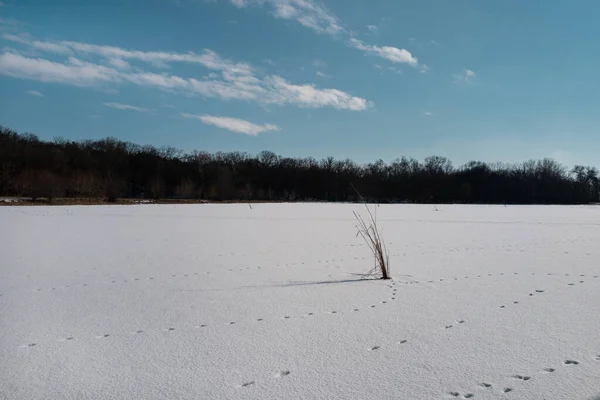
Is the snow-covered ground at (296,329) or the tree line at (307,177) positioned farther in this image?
the tree line at (307,177)

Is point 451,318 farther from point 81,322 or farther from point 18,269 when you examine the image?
point 18,269

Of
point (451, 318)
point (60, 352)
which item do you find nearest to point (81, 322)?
point (60, 352)

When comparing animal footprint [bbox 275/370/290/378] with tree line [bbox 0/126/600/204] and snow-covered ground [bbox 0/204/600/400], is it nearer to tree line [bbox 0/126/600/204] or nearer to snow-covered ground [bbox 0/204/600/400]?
snow-covered ground [bbox 0/204/600/400]

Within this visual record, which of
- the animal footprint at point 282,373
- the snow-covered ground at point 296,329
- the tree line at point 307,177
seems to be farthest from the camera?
the tree line at point 307,177

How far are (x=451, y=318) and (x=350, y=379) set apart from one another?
1394 mm

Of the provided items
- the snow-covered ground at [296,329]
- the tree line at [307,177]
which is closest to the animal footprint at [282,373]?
the snow-covered ground at [296,329]

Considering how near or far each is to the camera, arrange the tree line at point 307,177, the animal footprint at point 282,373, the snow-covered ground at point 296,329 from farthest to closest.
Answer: the tree line at point 307,177 → the animal footprint at point 282,373 → the snow-covered ground at point 296,329

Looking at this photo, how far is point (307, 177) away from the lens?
68812mm

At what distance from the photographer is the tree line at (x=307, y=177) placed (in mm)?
55875

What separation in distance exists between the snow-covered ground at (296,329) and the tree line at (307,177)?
4638 cm

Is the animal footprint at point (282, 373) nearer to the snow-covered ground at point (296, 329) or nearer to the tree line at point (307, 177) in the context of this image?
the snow-covered ground at point (296, 329)

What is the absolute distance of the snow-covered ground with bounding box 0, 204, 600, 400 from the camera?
220 cm

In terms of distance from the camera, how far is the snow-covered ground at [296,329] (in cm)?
220

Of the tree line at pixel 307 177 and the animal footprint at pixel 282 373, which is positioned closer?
the animal footprint at pixel 282 373
